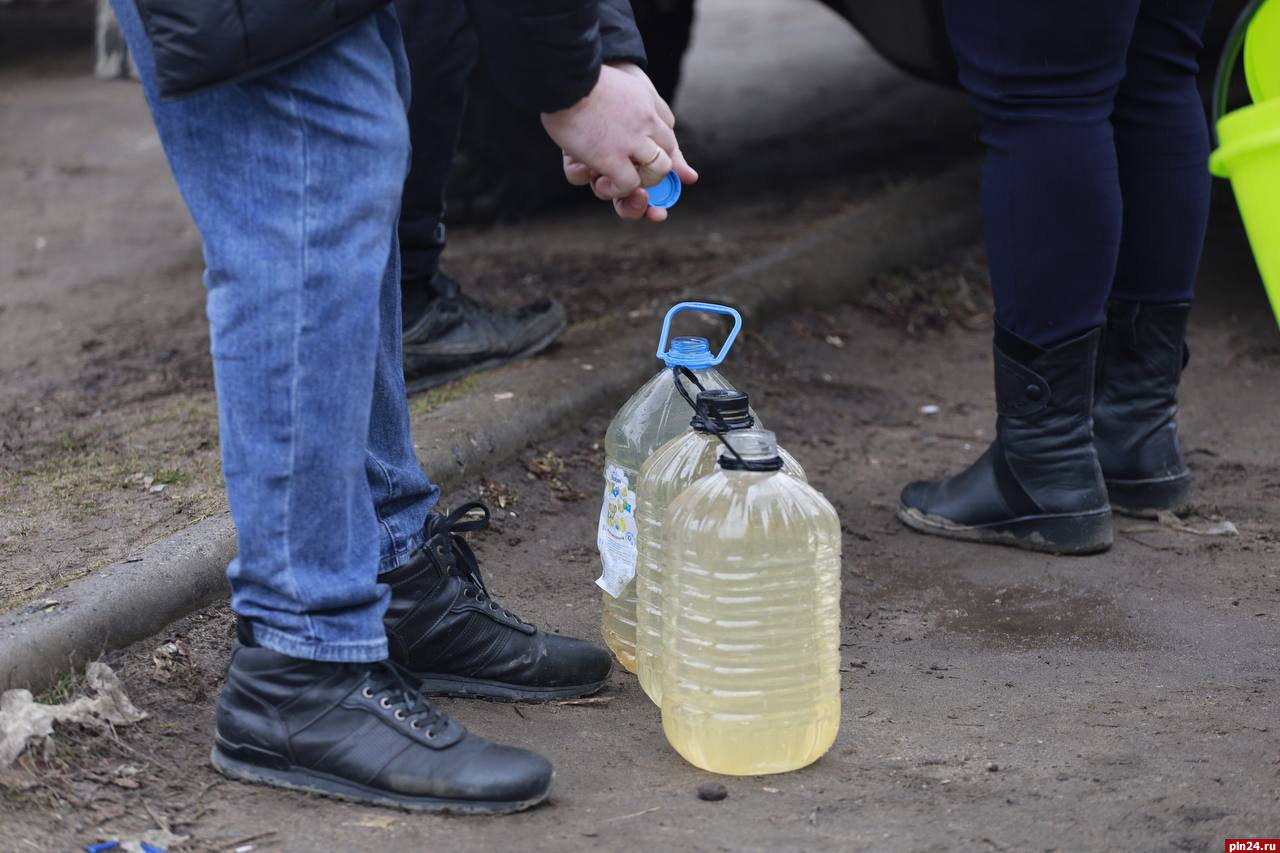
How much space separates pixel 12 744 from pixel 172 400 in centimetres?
151

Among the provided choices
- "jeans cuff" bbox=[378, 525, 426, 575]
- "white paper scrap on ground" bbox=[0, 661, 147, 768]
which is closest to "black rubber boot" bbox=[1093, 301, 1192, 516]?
"jeans cuff" bbox=[378, 525, 426, 575]

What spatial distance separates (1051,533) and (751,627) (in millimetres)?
971

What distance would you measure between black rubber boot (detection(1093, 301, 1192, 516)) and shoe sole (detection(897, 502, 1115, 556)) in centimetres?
15

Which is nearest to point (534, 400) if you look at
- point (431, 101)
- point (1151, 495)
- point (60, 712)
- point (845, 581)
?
point (431, 101)

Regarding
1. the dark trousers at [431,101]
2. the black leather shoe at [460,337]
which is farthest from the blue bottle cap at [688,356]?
the black leather shoe at [460,337]

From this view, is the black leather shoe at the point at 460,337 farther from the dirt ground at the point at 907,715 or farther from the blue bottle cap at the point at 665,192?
the blue bottle cap at the point at 665,192

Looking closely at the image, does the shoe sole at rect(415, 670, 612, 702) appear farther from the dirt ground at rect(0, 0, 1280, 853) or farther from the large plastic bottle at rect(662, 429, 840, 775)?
the large plastic bottle at rect(662, 429, 840, 775)

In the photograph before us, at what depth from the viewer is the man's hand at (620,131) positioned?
1.61m

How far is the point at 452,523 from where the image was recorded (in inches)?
79.7

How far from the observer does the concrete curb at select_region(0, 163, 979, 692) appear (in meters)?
1.91

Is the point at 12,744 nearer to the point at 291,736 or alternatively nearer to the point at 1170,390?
the point at 291,736

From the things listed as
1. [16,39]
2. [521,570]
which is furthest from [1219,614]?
[16,39]

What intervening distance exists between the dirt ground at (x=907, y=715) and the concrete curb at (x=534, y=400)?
0.16ft

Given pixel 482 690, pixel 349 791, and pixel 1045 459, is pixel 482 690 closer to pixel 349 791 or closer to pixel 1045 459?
pixel 349 791
